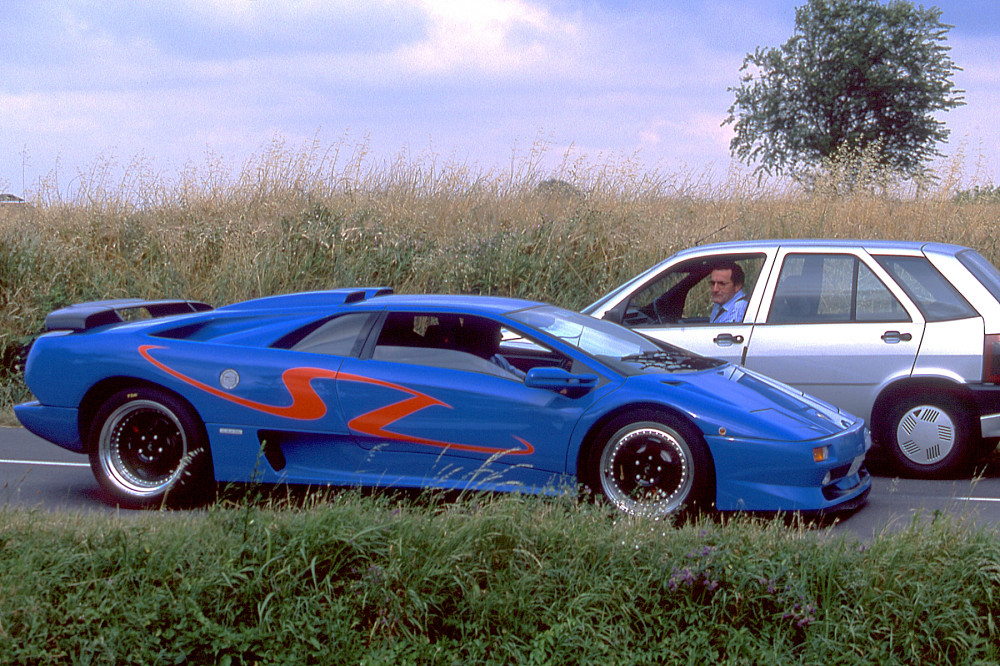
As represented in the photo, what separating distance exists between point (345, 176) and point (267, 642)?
12972 millimetres

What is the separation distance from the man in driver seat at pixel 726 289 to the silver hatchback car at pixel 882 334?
0.10 m

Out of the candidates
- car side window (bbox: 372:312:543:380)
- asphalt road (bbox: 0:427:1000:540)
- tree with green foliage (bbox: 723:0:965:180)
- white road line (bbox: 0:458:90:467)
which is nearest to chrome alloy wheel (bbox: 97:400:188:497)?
asphalt road (bbox: 0:427:1000:540)

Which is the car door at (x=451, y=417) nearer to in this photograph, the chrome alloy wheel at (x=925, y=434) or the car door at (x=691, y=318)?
the car door at (x=691, y=318)

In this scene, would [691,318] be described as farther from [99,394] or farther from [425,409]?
[99,394]

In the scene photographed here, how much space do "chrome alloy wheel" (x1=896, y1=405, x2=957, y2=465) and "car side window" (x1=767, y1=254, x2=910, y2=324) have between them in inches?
26.9

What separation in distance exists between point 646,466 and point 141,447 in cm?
304

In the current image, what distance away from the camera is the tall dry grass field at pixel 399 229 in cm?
1337

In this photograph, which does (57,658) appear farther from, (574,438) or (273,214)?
(273,214)

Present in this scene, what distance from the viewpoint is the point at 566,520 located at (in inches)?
189

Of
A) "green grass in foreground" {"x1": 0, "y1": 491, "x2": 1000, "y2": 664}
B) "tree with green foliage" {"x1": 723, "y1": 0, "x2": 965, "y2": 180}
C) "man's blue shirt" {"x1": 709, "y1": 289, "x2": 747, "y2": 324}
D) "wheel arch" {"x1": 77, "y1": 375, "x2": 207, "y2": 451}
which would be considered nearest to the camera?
"green grass in foreground" {"x1": 0, "y1": 491, "x2": 1000, "y2": 664}

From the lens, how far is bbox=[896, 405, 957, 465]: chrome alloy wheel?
7355 millimetres

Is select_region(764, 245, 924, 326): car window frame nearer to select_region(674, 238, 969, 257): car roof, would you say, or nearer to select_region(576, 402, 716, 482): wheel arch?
select_region(674, 238, 969, 257): car roof

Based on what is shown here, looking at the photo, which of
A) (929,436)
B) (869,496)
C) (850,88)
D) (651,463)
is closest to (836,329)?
(929,436)

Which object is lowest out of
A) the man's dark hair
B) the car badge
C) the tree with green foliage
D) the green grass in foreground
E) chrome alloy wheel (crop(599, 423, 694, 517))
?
the green grass in foreground
